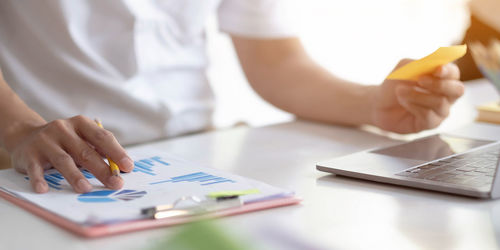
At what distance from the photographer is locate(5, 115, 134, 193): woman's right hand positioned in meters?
0.67

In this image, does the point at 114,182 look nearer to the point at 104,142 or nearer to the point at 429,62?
the point at 104,142

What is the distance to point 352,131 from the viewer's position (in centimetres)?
109

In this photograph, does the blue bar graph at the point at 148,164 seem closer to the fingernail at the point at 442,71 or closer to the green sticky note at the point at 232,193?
the green sticky note at the point at 232,193

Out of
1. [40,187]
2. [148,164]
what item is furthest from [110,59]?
[40,187]

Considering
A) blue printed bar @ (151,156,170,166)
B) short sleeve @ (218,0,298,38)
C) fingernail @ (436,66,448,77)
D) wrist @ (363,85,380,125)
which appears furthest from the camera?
short sleeve @ (218,0,298,38)

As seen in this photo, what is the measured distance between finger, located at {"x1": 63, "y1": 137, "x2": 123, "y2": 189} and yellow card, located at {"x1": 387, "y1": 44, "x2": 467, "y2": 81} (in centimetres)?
37

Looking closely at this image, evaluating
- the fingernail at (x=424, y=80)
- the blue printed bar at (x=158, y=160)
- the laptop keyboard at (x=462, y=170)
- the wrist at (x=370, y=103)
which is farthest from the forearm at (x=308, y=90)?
the blue printed bar at (x=158, y=160)

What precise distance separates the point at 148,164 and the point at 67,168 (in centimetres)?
13

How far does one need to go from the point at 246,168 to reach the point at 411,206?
A: 24 centimetres

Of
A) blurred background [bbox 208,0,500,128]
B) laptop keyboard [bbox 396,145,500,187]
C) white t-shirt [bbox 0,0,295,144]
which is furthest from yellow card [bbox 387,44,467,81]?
blurred background [bbox 208,0,500,128]

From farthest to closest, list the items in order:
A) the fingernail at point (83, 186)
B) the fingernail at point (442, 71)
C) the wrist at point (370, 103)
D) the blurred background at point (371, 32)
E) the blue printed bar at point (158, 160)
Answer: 1. the blurred background at point (371, 32)
2. the wrist at point (370, 103)
3. the fingernail at point (442, 71)
4. the blue printed bar at point (158, 160)
5. the fingernail at point (83, 186)

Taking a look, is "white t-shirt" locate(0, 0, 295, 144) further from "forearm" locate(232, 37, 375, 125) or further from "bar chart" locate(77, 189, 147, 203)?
"bar chart" locate(77, 189, 147, 203)

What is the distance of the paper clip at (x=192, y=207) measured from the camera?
1.91ft

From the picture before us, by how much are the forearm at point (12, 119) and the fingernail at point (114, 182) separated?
0.17 m
